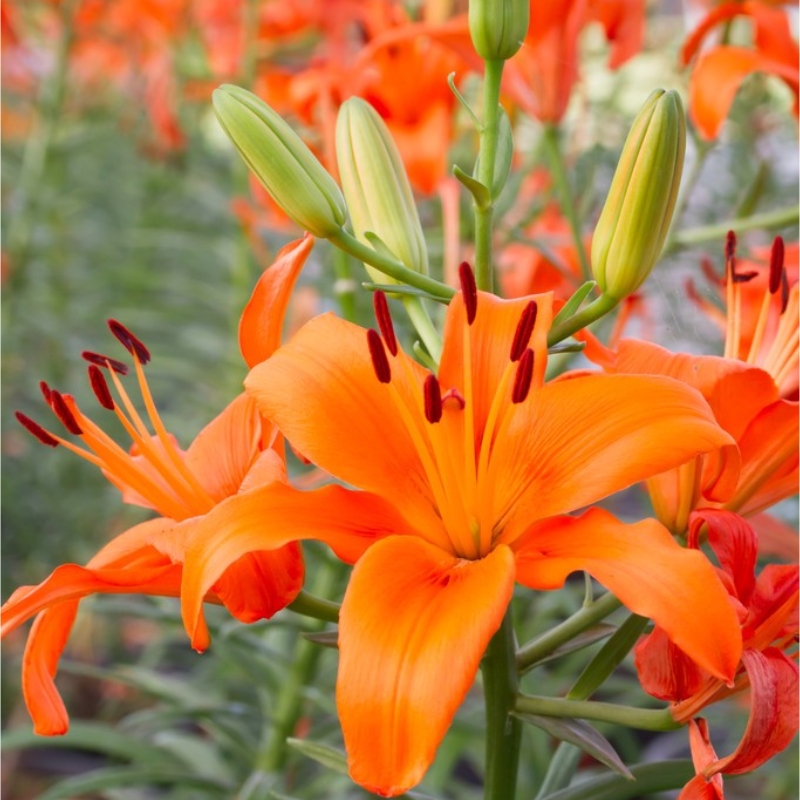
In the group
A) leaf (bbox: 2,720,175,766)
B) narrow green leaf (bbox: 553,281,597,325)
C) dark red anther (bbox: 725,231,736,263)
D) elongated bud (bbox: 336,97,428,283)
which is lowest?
leaf (bbox: 2,720,175,766)

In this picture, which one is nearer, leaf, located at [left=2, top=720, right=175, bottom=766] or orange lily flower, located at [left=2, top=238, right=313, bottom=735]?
orange lily flower, located at [left=2, top=238, right=313, bottom=735]

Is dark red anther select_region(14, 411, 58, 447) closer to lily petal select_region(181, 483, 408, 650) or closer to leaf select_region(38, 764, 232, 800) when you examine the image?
lily petal select_region(181, 483, 408, 650)

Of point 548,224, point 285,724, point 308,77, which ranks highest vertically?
point 308,77

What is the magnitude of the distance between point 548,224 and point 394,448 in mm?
705

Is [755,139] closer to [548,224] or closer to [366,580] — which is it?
[548,224]

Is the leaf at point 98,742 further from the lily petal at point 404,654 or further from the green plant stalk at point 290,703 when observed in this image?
the lily petal at point 404,654

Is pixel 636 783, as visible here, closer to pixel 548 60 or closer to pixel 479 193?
pixel 479 193

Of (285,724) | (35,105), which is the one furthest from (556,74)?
(35,105)

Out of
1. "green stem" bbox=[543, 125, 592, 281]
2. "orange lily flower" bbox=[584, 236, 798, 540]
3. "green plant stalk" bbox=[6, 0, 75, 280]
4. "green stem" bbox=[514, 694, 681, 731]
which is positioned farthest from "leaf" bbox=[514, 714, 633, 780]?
"green plant stalk" bbox=[6, 0, 75, 280]

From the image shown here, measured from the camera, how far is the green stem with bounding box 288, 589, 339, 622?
47 cm

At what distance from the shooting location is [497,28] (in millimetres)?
494

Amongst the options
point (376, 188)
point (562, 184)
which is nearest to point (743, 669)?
point (376, 188)

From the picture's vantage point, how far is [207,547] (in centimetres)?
41

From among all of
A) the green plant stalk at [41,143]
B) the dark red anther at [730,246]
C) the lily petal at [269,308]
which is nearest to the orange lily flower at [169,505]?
the lily petal at [269,308]
